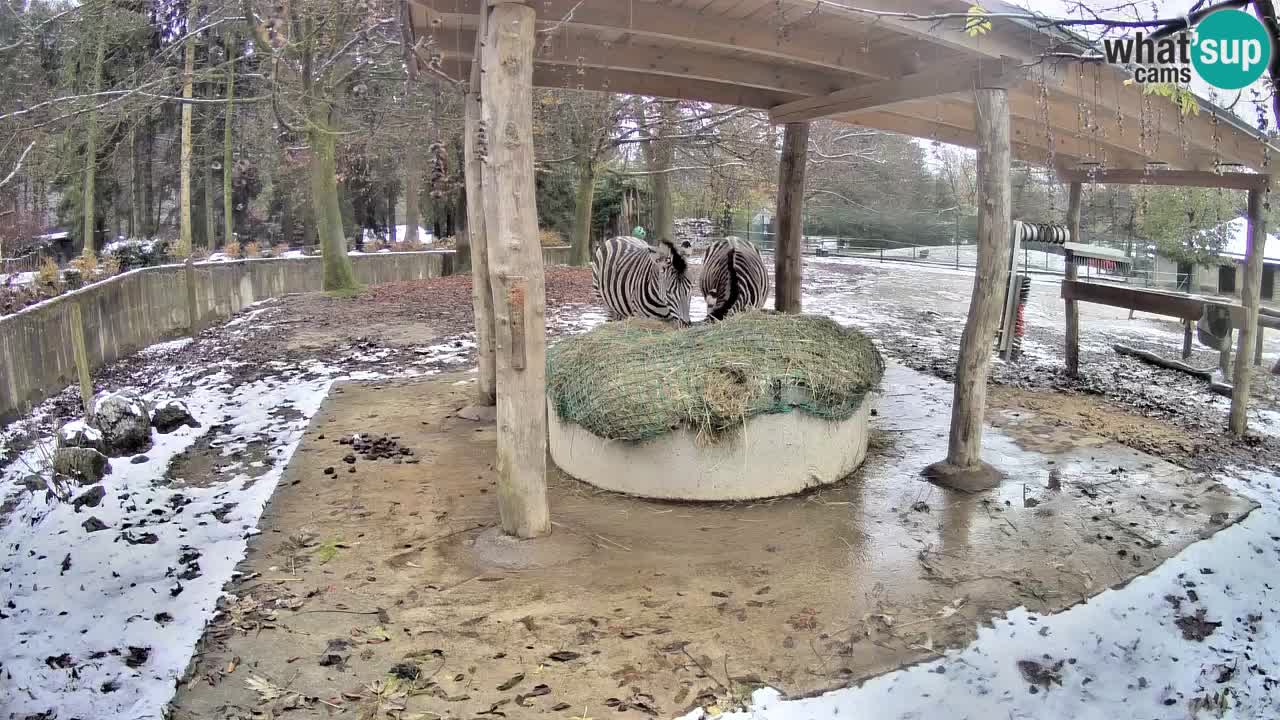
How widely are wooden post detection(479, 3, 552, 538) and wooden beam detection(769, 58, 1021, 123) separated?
3.11 metres

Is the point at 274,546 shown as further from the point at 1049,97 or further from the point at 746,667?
the point at 1049,97

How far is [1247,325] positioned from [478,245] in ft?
21.8

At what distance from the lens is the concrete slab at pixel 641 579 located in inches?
129

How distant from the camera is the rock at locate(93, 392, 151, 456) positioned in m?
6.43

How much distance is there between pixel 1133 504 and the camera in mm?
5414

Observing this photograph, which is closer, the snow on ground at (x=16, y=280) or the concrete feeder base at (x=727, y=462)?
the concrete feeder base at (x=727, y=462)

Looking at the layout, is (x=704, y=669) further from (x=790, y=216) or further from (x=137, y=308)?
(x=137, y=308)

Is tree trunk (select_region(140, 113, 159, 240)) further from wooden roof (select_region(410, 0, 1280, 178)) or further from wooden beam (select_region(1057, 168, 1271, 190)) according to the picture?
wooden beam (select_region(1057, 168, 1271, 190))

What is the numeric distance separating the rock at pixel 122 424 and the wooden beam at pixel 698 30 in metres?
3.79

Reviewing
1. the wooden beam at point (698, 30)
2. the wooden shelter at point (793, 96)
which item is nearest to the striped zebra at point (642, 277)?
the wooden shelter at point (793, 96)

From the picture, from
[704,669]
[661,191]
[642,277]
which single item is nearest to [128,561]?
[704,669]

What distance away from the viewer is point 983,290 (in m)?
5.67

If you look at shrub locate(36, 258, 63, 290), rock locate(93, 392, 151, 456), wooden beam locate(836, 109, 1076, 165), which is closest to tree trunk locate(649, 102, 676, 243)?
wooden beam locate(836, 109, 1076, 165)

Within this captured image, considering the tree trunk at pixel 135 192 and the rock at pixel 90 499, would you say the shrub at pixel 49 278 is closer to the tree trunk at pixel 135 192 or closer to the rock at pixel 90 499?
the rock at pixel 90 499
